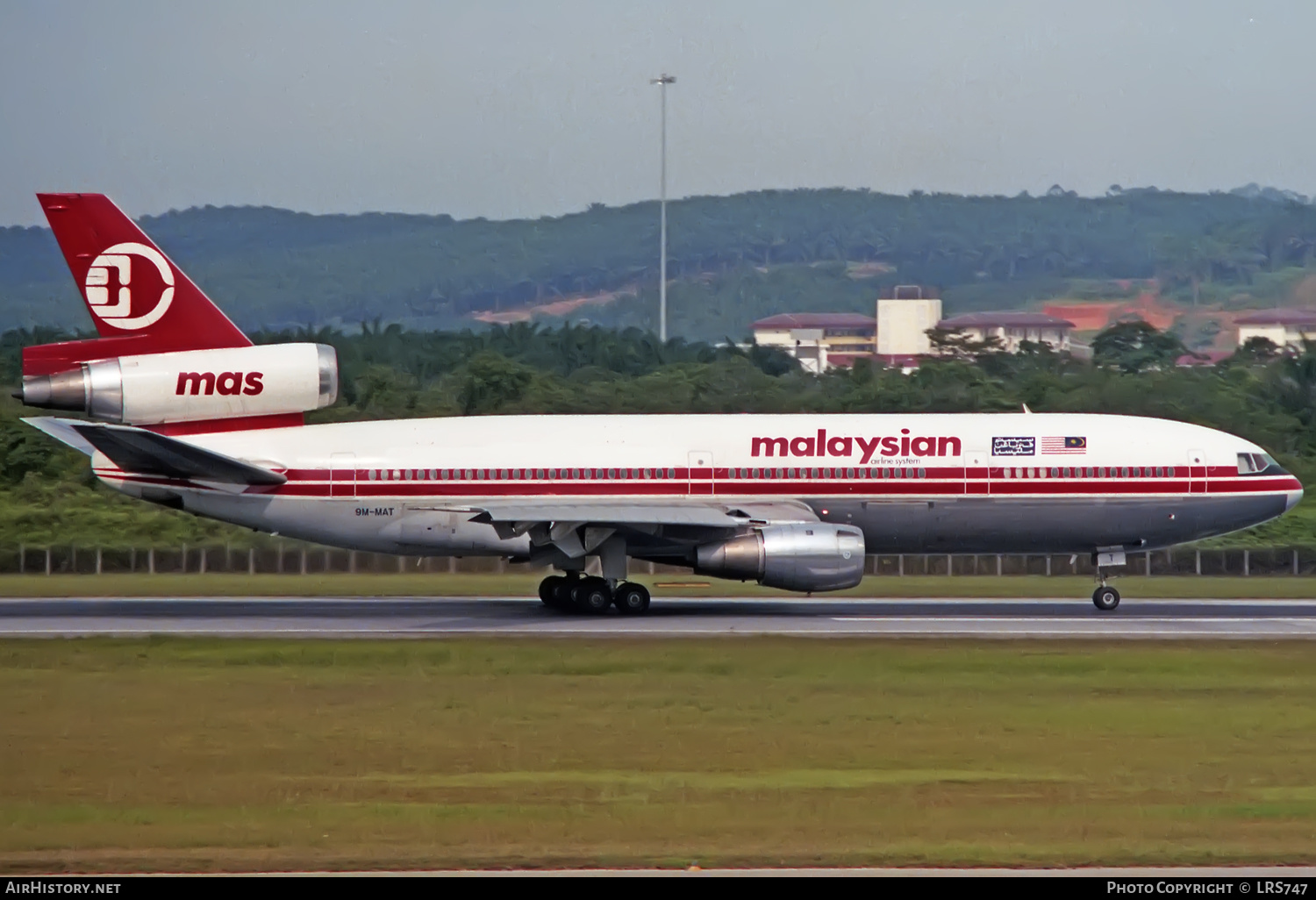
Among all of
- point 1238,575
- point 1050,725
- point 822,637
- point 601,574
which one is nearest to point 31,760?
point 1050,725

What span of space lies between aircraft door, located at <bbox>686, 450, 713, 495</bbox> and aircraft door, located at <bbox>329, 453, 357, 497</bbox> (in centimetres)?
764

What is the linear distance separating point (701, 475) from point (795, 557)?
3.66 metres

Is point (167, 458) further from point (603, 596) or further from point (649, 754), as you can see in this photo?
point (649, 754)

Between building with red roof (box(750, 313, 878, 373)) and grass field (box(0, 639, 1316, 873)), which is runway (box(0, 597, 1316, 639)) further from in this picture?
building with red roof (box(750, 313, 878, 373))

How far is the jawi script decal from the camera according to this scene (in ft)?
127

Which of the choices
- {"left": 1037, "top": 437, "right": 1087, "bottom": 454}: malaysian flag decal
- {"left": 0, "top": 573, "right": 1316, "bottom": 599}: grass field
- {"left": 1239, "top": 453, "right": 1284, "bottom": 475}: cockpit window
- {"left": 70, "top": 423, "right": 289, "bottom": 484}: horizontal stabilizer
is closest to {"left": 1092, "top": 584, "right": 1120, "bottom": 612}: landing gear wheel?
{"left": 1037, "top": 437, "right": 1087, "bottom": 454}: malaysian flag decal

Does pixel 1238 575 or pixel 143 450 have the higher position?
pixel 143 450

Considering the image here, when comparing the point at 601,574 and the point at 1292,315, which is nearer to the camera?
the point at 601,574

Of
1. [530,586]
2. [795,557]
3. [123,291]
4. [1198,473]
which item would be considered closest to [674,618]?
[795,557]

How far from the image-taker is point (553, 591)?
39438mm

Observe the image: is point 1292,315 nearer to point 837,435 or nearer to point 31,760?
point 837,435

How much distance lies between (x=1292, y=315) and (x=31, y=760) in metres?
106

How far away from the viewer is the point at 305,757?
20031 millimetres

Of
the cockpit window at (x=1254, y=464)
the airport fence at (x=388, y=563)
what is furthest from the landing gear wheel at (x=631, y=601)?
the airport fence at (x=388, y=563)
